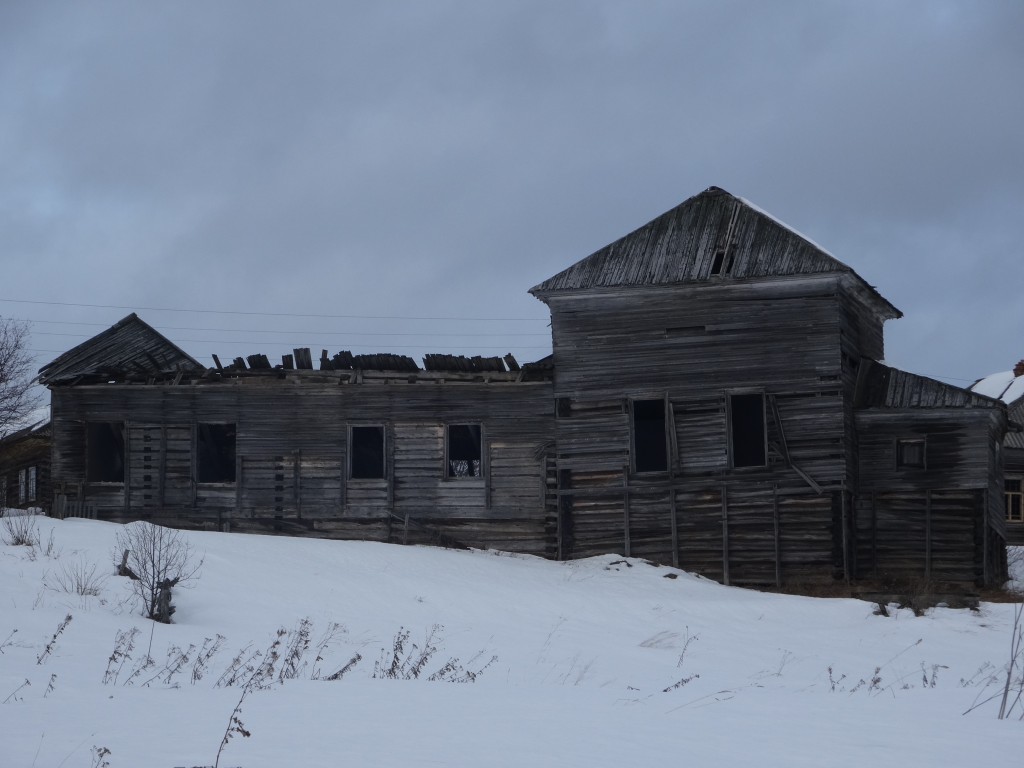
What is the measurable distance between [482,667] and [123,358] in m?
18.7

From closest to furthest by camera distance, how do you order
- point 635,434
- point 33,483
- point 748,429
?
point 635,434 → point 748,429 → point 33,483

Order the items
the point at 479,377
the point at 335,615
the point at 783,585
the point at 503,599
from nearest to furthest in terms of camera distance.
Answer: the point at 335,615
the point at 503,599
the point at 783,585
the point at 479,377

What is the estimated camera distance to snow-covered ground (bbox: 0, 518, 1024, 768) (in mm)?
6652

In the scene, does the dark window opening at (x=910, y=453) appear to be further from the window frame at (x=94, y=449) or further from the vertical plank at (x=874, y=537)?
the window frame at (x=94, y=449)

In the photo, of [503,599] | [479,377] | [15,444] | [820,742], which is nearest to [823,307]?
[479,377]

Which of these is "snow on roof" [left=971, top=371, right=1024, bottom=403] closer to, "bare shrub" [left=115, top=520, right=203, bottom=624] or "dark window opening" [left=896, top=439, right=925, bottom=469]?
"dark window opening" [left=896, top=439, right=925, bottom=469]

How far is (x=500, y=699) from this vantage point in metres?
8.53

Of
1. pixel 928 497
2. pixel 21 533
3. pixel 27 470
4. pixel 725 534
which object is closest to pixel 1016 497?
pixel 928 497

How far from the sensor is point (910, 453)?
24.9 meters

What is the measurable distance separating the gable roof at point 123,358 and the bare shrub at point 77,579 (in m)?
10.4

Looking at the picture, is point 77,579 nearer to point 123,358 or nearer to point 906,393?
point 123,358

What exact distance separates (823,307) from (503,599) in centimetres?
900

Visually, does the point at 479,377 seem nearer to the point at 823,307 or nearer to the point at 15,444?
the point at 823,307

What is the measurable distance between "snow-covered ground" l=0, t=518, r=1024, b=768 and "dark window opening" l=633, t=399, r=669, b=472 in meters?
4.90
